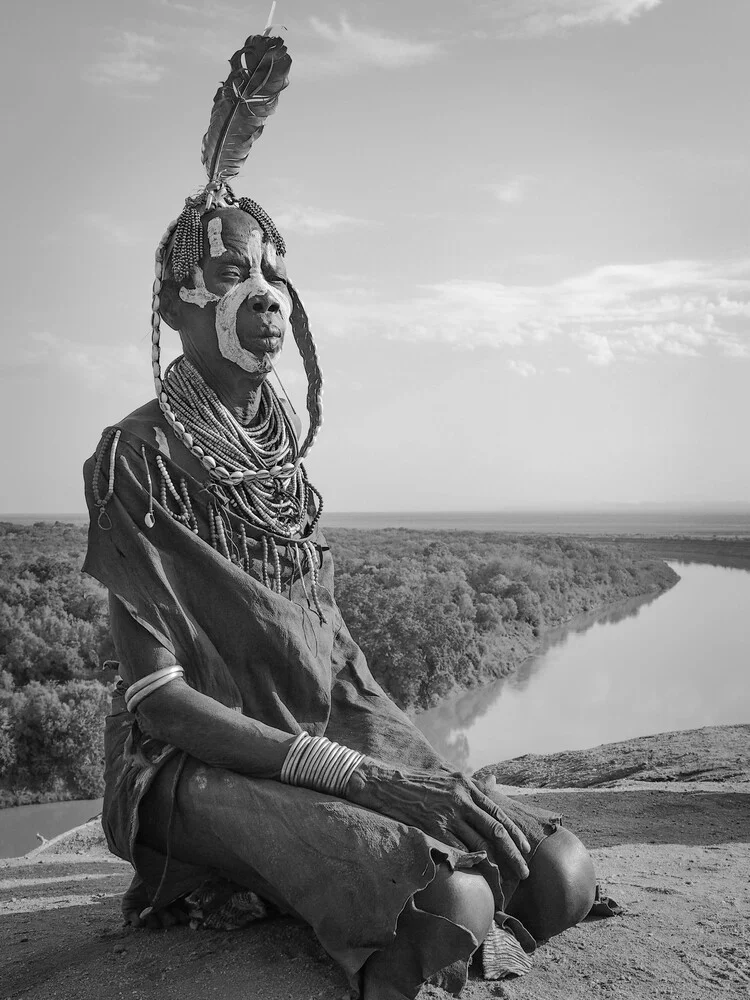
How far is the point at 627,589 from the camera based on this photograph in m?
41.7

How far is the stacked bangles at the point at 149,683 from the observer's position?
10.1ft

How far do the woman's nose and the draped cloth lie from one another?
55 centimetres

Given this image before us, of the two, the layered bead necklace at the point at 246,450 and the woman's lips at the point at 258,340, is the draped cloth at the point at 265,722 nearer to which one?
the layered bead necklace at the point at 246,450

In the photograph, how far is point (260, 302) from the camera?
3.59 m

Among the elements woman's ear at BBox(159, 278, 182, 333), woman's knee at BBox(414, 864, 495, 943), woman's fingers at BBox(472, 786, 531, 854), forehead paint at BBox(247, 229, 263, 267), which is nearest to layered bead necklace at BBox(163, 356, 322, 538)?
woman's ear at BBox(159, 278, 182, 333)

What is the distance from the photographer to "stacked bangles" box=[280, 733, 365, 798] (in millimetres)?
2957

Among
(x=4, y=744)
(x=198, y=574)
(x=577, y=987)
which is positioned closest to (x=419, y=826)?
(x=577, y=987)

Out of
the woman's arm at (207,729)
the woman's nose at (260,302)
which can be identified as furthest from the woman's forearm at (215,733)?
the woman's nose at (260,302)

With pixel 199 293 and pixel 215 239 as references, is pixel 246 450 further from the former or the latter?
pixel 215 239

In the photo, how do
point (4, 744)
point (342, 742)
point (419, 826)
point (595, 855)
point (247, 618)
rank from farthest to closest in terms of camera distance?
point (4, 744) → point (595, 855) → point (342, 742) → point (247, 618) → point (419, 826)

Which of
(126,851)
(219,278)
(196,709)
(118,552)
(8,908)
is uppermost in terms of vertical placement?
(219,278)

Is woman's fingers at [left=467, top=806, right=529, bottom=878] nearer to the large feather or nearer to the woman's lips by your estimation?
the woman's lips

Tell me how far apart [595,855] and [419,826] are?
9.58 ft

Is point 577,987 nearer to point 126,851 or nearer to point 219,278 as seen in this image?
point 126,851
